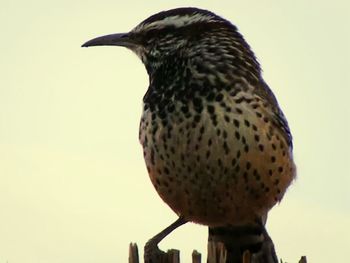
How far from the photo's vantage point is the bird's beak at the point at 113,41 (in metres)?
6.31

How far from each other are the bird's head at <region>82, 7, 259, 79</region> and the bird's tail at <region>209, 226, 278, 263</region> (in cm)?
113

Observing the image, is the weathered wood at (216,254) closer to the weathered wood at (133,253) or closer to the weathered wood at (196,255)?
the weathered wood at (196,255)

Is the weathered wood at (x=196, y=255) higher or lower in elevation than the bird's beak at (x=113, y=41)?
lower

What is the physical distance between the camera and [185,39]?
6137mm

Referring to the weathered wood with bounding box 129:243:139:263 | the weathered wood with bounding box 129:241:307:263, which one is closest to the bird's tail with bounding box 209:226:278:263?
the weathered wood with bounding box 129:241:307:263

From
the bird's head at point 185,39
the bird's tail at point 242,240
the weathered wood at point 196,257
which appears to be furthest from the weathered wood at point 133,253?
the bird's head at point 185,39

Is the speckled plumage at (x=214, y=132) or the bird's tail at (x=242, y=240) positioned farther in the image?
the bird's tail at (x=242, y=240)

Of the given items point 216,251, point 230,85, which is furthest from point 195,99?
point 216,251

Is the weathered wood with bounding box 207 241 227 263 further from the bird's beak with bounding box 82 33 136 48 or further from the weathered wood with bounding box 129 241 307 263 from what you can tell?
the bird's beak with bounding box 82 33 136 48

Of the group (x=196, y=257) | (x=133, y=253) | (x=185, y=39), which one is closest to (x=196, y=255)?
(x=196, y=257)

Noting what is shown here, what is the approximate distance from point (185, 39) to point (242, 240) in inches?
56.7

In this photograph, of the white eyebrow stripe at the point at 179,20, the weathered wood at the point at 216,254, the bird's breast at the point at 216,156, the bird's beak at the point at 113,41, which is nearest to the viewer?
the weathered wood at the point at 216,254

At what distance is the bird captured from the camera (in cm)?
584

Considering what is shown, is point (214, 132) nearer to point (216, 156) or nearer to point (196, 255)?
point (216, 156)
